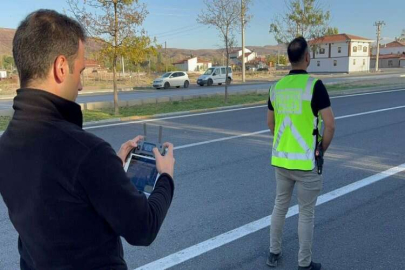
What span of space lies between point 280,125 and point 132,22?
35.8 ft

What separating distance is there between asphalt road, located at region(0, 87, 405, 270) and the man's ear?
2.53 meters

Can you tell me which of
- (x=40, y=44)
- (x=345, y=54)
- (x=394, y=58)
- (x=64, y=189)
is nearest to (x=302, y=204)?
(x=64, y=189)

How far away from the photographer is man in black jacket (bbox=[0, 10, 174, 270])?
4.07 feet

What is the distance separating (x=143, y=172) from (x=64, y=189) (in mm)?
547

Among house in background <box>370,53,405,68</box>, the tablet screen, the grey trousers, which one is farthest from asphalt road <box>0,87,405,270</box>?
house in background <box>370,53,405,68</box>

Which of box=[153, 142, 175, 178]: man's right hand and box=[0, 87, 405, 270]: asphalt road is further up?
box=[153, 142, 175, 178]: man's right hand

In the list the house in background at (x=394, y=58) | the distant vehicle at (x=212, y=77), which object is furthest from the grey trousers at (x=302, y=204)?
the house in background at (x=394, y=58)

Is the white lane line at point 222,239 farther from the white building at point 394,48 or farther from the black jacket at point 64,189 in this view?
the white building at point 394,48

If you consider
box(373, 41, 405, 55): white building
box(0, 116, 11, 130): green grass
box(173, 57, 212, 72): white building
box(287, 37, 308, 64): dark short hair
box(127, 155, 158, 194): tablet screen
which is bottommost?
box(0, 116, 11, 130): green grass

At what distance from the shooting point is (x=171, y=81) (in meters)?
31.4

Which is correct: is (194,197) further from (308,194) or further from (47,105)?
(47,105)

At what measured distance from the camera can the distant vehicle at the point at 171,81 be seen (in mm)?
31000

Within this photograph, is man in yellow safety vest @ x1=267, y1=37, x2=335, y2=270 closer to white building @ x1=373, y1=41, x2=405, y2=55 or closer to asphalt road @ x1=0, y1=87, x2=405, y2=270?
asphalt road @ x1=0, y1=87, x2=405, y2=270

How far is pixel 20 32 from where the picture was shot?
4.24ft
